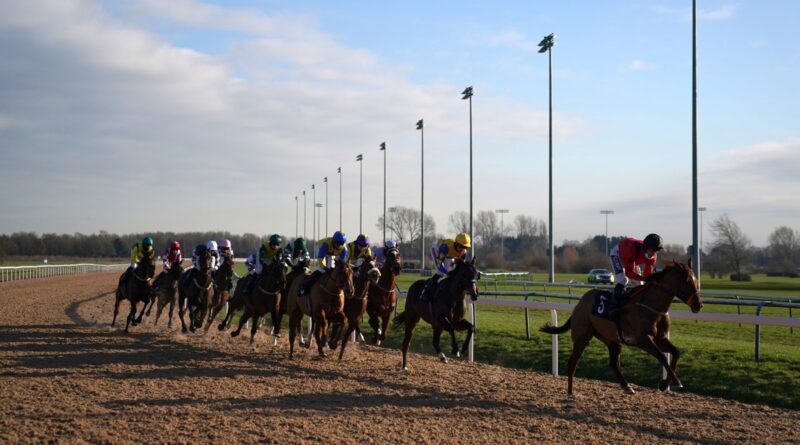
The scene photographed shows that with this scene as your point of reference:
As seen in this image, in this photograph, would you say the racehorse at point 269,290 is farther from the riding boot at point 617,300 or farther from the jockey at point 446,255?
the riding boot at point 617,300

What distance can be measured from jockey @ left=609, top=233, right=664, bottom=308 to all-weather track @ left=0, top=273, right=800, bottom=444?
3.79ft

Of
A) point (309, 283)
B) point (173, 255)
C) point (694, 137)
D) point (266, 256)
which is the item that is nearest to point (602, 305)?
point (309, 283)

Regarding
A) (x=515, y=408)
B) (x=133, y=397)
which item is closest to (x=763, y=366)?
(x=515, y=408)

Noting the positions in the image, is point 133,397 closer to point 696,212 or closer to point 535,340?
point 535,340

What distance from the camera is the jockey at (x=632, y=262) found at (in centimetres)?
781

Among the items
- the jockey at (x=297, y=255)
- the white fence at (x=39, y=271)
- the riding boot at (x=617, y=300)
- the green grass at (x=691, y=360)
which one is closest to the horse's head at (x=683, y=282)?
the riding boot at (x=617, y=300)

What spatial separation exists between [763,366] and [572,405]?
3.54m

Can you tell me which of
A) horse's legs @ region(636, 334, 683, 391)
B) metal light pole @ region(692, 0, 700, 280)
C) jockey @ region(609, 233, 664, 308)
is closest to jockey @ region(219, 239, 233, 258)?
jockey @ region(609, 233, 664, 308)

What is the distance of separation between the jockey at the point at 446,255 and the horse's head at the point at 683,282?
315cm

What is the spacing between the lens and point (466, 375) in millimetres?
9445

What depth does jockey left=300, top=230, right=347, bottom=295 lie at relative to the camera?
37.0 feet

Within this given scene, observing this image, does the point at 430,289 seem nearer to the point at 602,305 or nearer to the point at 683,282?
the point at 602,305

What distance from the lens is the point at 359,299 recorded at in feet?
36.0

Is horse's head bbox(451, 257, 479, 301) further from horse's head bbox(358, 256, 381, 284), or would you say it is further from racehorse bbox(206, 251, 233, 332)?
racehorse bbox(206, 251, 233, 332)
